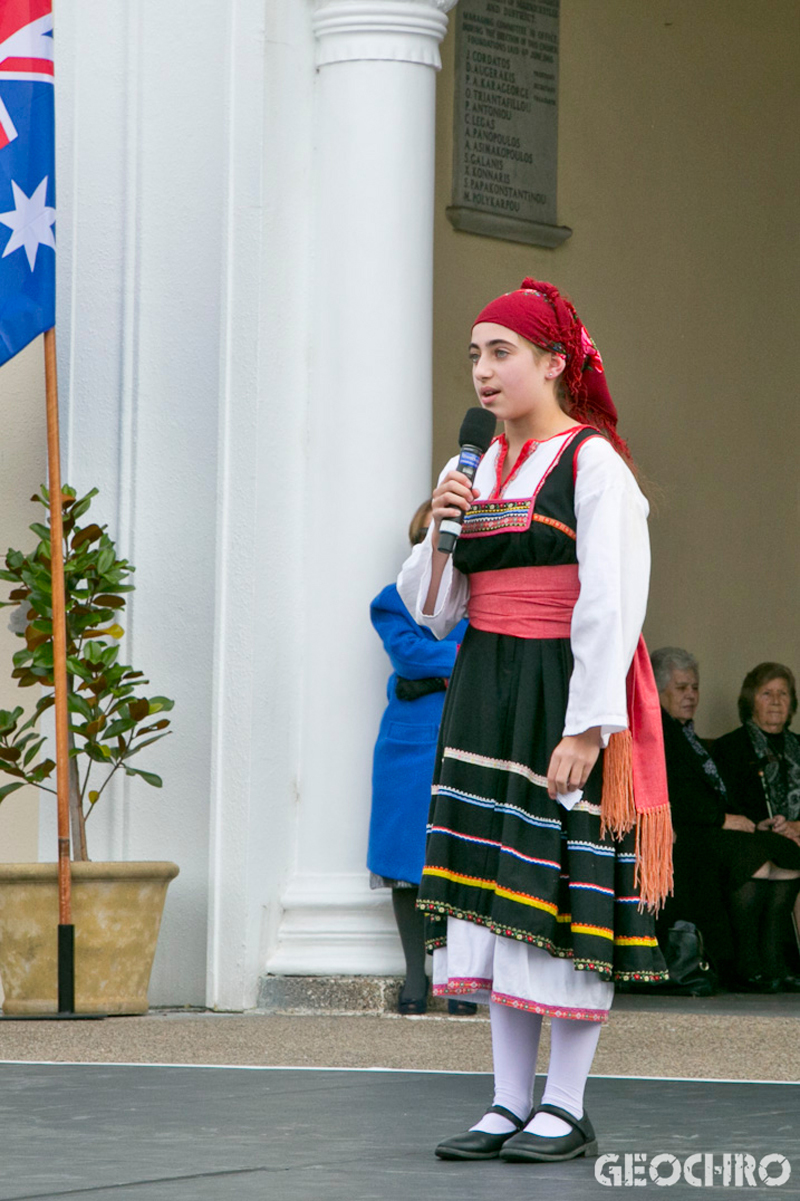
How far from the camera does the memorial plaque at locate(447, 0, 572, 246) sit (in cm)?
820

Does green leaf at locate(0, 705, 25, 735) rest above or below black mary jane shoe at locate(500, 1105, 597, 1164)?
above

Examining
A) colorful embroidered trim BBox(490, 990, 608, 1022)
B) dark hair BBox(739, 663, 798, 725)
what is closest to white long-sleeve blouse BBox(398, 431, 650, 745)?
colorful embroidered trim BBox(490, 990, 608, 1022)

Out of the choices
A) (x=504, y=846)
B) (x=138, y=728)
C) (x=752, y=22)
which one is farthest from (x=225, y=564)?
(x=752, y=22)

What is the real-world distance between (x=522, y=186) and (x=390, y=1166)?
598 centimetres

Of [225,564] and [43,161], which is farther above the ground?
[43,161]

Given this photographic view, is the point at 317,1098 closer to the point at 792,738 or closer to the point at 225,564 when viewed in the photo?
the point at 225,564

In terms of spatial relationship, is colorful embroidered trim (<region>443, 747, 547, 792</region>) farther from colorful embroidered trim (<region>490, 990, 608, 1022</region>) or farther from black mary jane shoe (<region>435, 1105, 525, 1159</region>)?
black mary jane shoe (<region>435, 1105, 525, 1159</region>)

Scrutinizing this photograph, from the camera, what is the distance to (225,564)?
20.4 feet

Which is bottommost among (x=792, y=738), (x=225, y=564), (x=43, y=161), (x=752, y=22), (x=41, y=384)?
(x=792, y=738)

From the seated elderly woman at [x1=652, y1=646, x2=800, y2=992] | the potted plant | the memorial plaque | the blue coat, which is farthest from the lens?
the memorial plaque

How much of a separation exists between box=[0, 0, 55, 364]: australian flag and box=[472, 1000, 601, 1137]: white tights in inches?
132

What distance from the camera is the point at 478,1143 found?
3.34 meters

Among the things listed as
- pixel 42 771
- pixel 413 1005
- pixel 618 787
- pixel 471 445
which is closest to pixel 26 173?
pixel 42 771

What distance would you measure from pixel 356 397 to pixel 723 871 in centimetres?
274
